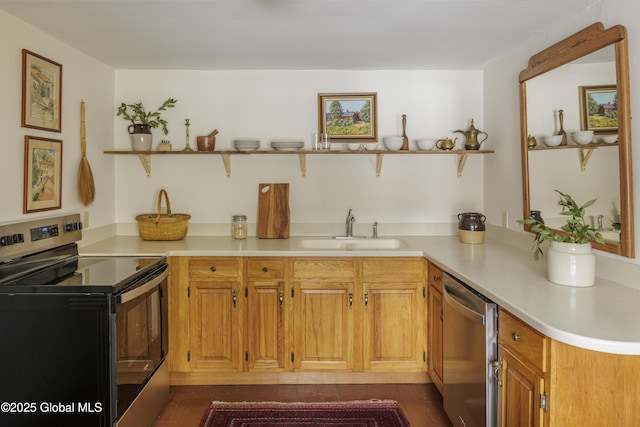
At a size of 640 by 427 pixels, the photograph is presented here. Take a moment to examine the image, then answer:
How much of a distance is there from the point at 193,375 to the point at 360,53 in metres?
2.35

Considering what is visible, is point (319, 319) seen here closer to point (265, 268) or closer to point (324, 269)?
point (324, 269)

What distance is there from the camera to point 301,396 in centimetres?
260

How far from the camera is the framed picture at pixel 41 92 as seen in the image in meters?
2.22

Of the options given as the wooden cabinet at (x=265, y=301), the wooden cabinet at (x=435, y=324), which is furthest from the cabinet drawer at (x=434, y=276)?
the wooden cabinet at (x=265, y=301)

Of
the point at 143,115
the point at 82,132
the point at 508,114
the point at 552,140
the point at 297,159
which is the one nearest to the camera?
the point at 552,140

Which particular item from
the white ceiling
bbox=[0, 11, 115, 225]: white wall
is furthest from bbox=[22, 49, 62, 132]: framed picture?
the white ceiling

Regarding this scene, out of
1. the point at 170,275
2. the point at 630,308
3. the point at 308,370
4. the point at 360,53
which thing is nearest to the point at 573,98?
the point at 630,308

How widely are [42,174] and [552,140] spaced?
2.79m

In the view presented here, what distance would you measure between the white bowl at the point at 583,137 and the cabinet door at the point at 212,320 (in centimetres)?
205

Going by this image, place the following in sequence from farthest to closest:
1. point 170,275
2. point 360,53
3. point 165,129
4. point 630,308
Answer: point 165,129, point 360,53, point 170,275, point 630,308

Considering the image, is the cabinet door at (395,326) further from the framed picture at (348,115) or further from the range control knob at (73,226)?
the range control knob at (73,226)

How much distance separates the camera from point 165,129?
3.18 meters

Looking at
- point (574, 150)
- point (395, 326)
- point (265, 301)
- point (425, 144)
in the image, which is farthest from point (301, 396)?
point (574, 150)

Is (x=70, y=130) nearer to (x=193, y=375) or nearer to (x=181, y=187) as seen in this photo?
(x=181, y=187)
